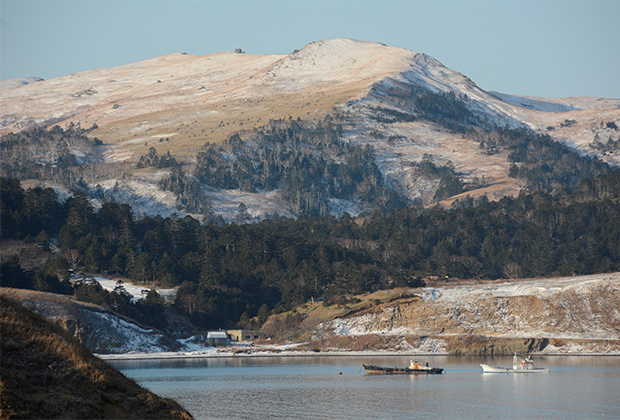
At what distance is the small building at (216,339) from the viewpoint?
504 ft

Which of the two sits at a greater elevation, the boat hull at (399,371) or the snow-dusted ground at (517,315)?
the snow-dusted ground at (517,315)

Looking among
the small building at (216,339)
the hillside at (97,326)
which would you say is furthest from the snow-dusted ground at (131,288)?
the small building at (216,339)

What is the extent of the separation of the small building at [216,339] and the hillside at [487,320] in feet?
55.0

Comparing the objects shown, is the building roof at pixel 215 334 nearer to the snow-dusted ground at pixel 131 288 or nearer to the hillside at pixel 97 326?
the hillside at pixel 97 326

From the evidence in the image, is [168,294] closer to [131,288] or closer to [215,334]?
[131,288]

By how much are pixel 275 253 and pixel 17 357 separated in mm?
165123

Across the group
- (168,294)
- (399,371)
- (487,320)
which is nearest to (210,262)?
(168,294)

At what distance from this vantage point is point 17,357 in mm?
28859

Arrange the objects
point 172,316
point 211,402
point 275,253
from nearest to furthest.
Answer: point 211,402 → point 172,316 → point 275,253

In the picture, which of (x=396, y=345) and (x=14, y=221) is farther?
(x=14, y=221)

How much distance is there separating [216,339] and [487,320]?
53.7m

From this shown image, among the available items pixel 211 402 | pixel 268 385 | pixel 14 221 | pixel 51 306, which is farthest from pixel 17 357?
pixel 14 221

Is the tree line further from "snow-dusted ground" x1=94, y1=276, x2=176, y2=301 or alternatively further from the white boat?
the white boat

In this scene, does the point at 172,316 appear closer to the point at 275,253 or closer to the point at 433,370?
the point at 275,253
